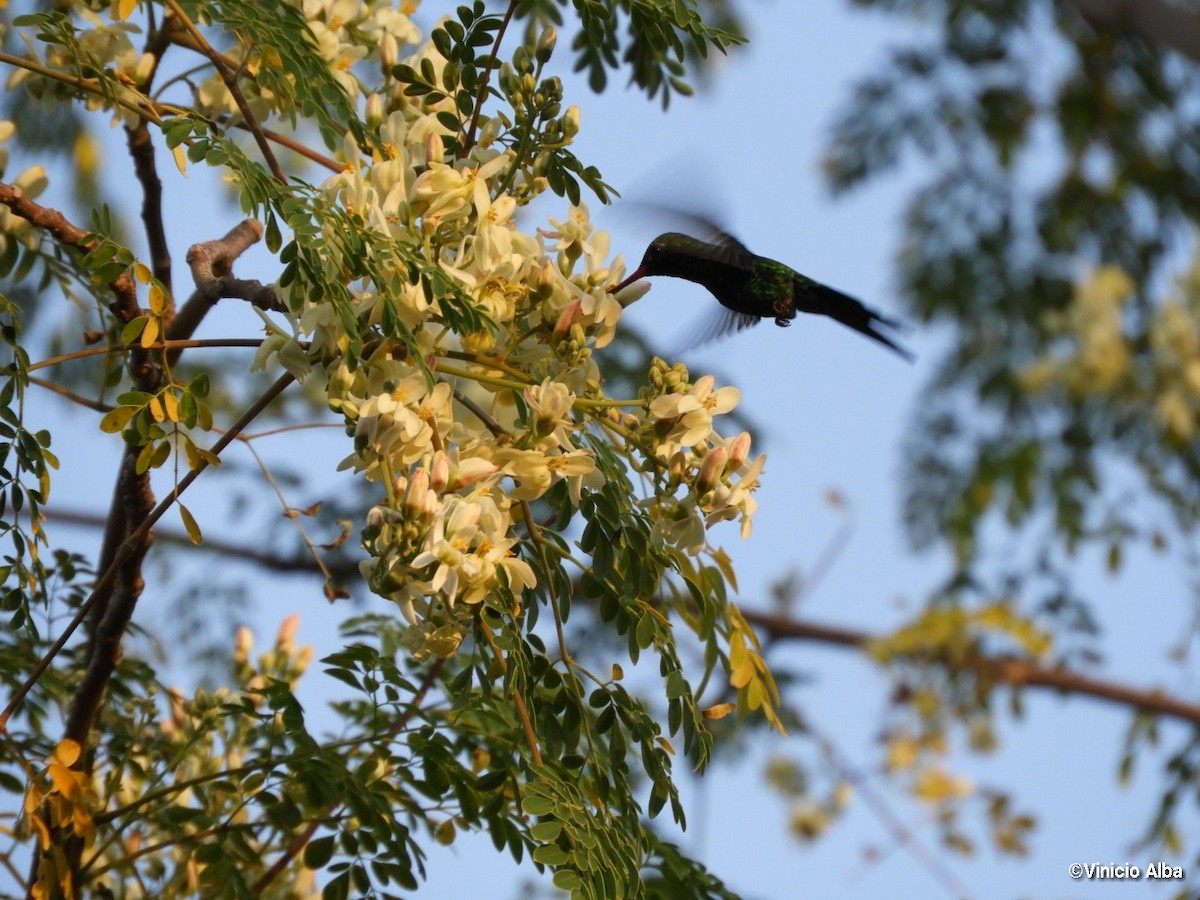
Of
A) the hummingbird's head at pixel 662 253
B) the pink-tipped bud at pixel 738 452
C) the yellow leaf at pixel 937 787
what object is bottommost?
the pink-tipped bud at pixel 738 452

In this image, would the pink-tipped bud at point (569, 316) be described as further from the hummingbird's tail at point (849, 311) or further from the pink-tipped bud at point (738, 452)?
the hummingbird's tail at point (849, 311)

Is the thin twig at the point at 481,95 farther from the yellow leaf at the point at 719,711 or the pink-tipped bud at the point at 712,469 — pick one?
the yellow leaf at the point at 719,711

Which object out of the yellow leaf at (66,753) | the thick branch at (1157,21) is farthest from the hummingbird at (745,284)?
the yellow leaf at (66,753)

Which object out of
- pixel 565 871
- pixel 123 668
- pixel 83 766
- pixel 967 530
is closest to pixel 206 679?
pixel 123 668

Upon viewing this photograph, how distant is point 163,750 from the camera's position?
196cm

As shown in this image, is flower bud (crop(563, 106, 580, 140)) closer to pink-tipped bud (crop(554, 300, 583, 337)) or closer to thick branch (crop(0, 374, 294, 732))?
pink-tipped bud (crop(554, 300, 583, 337))

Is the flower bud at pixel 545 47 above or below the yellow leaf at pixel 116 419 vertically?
above

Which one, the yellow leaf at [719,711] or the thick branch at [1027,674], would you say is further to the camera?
the thick branch at [1027,674]

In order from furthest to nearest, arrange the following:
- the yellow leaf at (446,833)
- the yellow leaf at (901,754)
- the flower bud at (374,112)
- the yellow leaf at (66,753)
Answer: the yellow leaf at (901,754) → the yellow leaf at (446,833) → the flower bud at (374,112) → the yellow leaf at (66,753)

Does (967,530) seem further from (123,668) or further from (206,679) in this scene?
(123,668)

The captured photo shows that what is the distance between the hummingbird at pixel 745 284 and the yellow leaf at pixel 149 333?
68 centimetres

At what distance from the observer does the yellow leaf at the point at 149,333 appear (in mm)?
1455

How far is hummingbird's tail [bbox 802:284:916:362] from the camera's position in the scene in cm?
229

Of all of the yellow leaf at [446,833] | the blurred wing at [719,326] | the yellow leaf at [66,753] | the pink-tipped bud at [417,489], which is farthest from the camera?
the blurred wing at [719,326]
